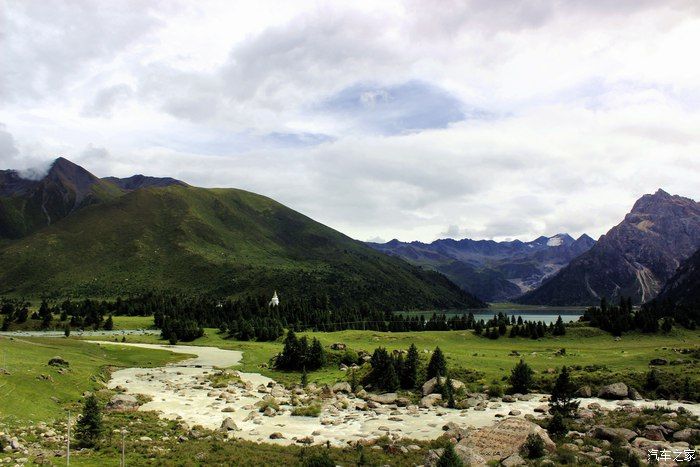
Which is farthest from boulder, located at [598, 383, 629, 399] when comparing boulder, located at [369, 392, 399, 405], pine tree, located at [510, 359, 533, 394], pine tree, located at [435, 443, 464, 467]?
pine tree, located at [435, 443, 464, 467]

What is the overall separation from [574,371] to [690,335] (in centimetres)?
7453

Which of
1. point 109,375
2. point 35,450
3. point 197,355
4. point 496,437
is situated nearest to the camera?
point 35,450

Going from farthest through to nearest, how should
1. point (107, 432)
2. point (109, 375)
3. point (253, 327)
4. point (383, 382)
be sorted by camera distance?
1. point (253, 327)
2. point (109, 375)
3. point (383, 382)
4. point (107, 432)

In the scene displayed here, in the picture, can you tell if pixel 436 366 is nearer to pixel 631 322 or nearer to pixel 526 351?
pixel 526 351

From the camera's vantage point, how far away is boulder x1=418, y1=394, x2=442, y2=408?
219 feet

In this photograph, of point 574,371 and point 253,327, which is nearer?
point 574,371

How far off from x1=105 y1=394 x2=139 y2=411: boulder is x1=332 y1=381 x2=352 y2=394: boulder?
3032 cm

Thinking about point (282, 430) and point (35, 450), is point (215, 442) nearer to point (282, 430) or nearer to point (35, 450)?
point (282, 430)

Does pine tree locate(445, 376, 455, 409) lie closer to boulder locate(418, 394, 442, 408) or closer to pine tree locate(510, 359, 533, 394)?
boulder locate(418, 394, 442, 408)

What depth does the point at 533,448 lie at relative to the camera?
4122 centimetres

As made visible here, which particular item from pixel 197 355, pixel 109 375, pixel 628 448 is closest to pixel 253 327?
pixel 197 355

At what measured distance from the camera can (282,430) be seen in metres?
54.4

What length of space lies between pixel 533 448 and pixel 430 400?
89.6ft

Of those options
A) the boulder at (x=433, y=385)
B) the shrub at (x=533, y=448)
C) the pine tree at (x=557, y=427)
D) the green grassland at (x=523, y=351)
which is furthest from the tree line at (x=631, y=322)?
the shrub at (x=533, y=448)
